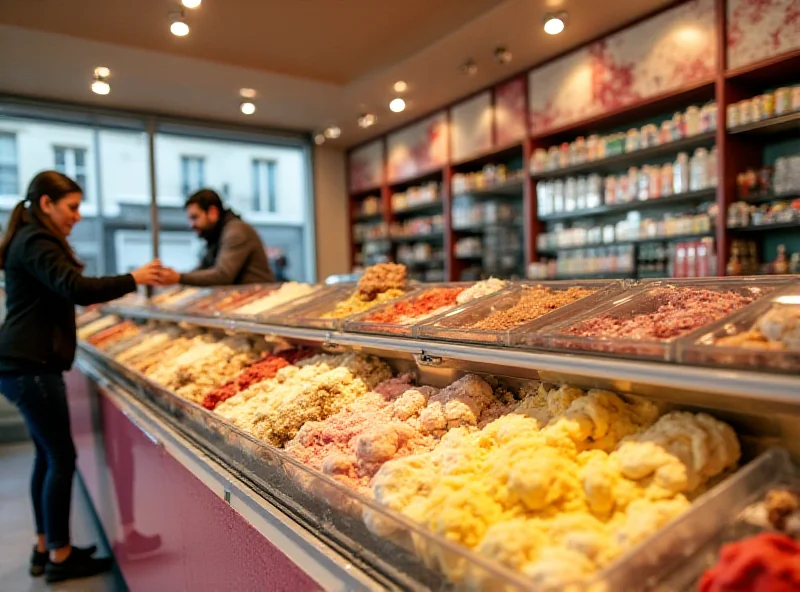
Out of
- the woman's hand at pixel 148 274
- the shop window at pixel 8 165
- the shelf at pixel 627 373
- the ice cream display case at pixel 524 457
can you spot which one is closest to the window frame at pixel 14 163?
the shop window at pixel 8 165

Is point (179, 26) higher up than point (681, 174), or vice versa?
point (179, 26)

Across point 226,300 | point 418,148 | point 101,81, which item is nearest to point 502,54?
point 418,148

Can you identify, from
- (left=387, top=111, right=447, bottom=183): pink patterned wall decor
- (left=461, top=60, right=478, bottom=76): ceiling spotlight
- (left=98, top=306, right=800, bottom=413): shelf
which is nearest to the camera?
(left=98, top=306, right=800, bottom=413): shelf

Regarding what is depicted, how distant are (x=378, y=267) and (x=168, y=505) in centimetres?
115

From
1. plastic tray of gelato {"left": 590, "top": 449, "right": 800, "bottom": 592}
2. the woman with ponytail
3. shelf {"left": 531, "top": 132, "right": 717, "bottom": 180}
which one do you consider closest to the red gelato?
plastic tray of gelato {"left": 590, "top": 449, "right": 800, "bottom": 592}

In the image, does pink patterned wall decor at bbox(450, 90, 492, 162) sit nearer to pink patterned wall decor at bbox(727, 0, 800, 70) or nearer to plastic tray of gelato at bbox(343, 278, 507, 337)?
pink patterned wall decor at bbox(727, 0, 800, 70)

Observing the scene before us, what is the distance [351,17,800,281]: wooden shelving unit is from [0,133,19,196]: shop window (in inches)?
176

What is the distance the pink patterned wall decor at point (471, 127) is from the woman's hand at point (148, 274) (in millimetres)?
3702

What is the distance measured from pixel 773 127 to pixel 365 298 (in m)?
3.03

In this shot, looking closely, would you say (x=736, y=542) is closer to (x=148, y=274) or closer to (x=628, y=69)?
(x=148, y=274)

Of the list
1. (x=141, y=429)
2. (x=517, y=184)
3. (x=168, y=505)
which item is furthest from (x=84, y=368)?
(x=517, y=184)

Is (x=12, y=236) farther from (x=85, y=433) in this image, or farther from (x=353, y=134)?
(x=353, y=134)

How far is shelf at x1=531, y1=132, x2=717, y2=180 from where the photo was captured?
396 centimetres

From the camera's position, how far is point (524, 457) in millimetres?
1025
